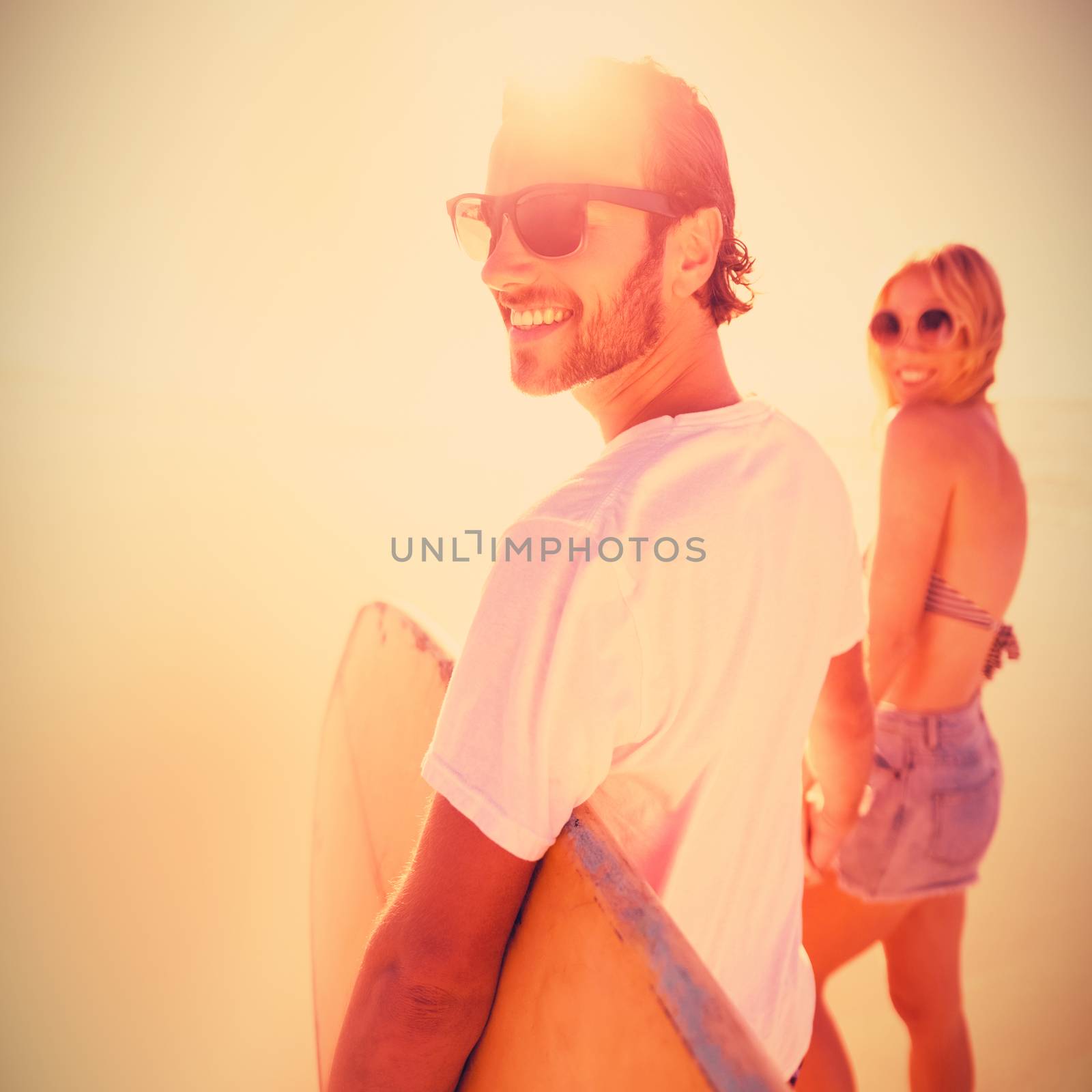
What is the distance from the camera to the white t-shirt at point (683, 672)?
0.70 m

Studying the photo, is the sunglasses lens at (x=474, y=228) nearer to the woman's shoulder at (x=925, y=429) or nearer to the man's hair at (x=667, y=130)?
the man's hair at (x=667, y=130)

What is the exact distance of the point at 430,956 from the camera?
730mm

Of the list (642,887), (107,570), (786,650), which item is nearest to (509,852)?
(642,887)

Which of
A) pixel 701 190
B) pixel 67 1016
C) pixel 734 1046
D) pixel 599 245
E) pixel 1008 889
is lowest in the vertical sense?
pixel 1008 889

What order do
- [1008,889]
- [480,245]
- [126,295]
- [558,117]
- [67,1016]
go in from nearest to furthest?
[558,117]
[480,245]
[67,1016]
[1008,889]
[126,295]

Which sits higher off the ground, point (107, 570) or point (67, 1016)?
point (107, 570)

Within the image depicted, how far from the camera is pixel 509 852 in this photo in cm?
72

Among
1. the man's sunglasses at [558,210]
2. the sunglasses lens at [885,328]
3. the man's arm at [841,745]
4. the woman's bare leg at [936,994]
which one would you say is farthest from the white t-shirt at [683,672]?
the sunglasses lens at [885,328]

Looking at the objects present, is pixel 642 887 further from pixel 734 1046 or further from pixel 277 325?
pixel 277 325

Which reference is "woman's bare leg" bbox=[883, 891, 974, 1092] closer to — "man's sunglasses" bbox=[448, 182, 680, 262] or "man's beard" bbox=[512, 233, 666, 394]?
"man's beard" bbox=[512, 233, 666, 394]

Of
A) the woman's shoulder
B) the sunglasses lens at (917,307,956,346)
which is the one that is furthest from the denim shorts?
the sunglasses lens at (917,307,956,346)

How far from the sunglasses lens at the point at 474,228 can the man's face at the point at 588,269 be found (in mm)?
71

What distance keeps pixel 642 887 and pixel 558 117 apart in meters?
1.16

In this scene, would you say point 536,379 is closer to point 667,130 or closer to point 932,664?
point 667,130
